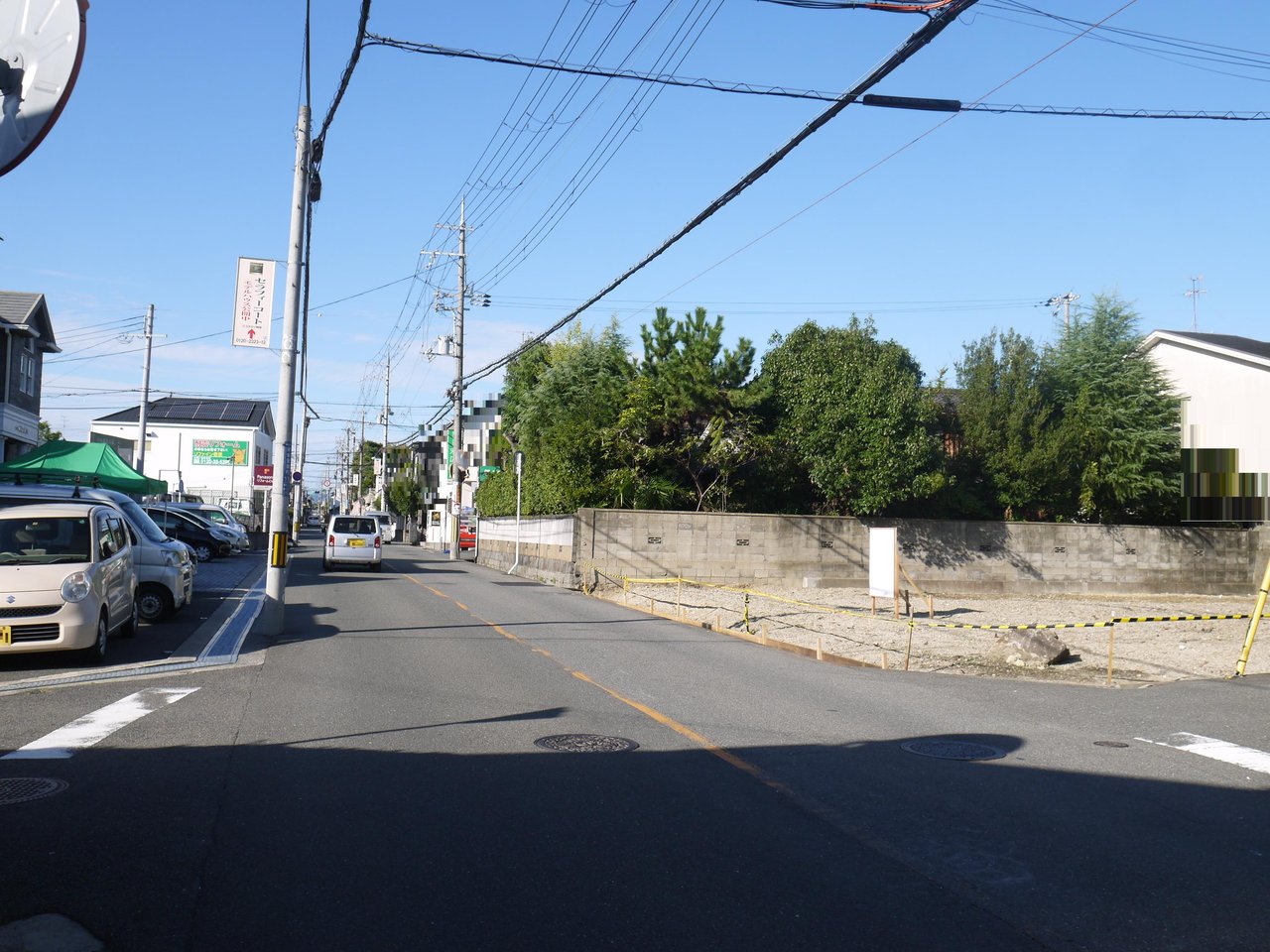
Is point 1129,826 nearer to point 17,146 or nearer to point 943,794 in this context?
point 943,794

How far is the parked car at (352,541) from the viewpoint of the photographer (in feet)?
109

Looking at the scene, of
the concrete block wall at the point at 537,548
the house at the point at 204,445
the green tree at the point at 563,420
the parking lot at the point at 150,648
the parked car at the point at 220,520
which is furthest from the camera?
the house at the point at 204,445

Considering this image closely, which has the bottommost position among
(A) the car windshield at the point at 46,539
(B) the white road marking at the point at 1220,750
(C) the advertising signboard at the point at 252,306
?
(B) the white road marking at the point at 1220,750

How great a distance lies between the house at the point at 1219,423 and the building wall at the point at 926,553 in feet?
4.02

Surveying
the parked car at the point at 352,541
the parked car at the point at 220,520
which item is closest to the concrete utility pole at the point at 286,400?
the parked car at the point at 352,541

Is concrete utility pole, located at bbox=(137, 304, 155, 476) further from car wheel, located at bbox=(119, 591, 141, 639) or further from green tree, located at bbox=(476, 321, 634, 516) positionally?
car wheel, located at bbox=(119, 591, 141, 639)

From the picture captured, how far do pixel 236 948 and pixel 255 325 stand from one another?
46.7 feet

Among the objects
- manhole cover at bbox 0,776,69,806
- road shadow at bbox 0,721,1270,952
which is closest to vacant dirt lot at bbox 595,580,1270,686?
road shadow at bbox 0,721,1270,952

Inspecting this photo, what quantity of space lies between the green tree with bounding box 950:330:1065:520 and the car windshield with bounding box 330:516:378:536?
1806cm

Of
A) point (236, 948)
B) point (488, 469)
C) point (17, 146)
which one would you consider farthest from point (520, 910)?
point (488, 469)

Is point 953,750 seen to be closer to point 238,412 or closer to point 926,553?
point 926,553

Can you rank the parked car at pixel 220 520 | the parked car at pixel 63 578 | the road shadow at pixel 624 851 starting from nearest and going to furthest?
1. the road shadow at pixel 624 851
2. the parked car at pixel 63 578
3. the parked car at pixel 220 520

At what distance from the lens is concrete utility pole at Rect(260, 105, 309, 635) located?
1567 centimetres

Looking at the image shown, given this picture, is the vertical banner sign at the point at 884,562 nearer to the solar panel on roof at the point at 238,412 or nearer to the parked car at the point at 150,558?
the parked car at the point at 150,558
